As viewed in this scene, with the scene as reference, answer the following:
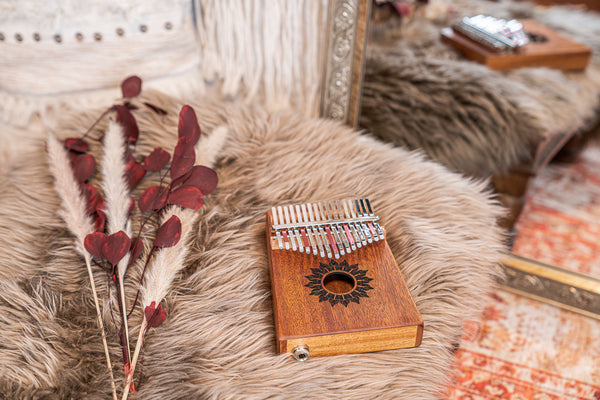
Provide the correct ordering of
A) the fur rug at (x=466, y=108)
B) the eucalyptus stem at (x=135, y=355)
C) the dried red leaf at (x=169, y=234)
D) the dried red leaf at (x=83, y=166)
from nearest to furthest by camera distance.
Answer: the eucalyptus stem at (x=135, y=355) < the dried red leaf at (x=169, y=234) < the dried red leaf at (x=83, y=166) < the fur rug at (x=466, y=108)

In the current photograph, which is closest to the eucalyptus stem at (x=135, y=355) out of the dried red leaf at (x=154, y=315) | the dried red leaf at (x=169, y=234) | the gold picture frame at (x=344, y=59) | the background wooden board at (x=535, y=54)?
the dried red leaf at (x=154, y=315)

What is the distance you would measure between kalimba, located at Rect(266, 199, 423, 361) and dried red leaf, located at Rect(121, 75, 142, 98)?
36cm

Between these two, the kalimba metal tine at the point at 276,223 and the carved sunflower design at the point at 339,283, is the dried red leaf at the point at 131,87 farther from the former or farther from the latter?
the carved sunflower design at the point at 339,283

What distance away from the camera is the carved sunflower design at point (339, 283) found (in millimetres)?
569

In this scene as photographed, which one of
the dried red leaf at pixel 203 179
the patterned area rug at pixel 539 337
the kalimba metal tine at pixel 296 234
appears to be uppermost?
the dried red leaf at pixel 203 179

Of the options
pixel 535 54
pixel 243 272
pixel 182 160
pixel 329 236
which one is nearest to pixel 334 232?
pixel 329 236

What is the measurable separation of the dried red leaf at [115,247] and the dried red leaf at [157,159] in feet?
0.61

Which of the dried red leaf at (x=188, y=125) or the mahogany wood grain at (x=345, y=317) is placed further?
the dried red leaf at (x=188, y=125)

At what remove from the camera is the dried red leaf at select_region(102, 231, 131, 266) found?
0.57 meters

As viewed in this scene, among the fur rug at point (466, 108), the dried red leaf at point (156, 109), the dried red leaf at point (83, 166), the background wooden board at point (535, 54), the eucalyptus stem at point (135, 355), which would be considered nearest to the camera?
the eucalyptus stem at point (135, 355)

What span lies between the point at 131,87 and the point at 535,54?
946mm

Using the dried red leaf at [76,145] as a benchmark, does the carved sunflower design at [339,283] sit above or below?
below

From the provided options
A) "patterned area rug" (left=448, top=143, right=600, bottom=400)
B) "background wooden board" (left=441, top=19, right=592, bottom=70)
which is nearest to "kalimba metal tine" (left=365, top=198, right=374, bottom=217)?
"patterned area rug" (left=448, top=143, right=600, bottom=400)

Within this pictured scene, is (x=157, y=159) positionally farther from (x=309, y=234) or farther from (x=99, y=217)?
(x=309, y=234)
